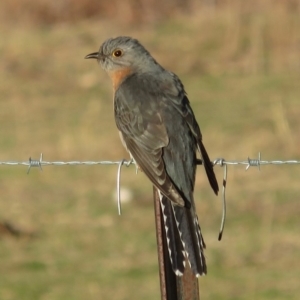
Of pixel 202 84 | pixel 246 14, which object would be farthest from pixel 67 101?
pixel 246 14

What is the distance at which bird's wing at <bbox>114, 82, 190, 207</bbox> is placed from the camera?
616 cm

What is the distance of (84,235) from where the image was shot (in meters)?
12.6

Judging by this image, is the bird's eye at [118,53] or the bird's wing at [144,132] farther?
the bird's eye at [118,53]

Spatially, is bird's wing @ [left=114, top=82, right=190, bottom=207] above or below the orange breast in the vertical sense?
below

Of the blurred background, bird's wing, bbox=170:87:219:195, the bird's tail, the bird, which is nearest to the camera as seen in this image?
the bird's tail

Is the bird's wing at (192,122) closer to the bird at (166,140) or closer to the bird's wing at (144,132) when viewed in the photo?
the bird at (166,140)

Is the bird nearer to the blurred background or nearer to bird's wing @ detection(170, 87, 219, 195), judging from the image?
bird's wing @ detection(170, 87, 219, 195)

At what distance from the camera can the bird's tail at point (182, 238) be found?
5.07 m

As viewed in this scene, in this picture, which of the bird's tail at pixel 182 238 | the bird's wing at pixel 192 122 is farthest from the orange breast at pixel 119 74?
the bird's tail at pixel 182 238

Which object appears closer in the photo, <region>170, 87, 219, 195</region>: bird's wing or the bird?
the bird

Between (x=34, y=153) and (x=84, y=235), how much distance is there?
13.9ft

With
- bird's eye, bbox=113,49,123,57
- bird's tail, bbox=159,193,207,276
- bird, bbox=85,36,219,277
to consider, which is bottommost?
bird's tail, bbox=159,193,207,276

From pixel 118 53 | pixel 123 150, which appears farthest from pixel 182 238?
pixel 123 150

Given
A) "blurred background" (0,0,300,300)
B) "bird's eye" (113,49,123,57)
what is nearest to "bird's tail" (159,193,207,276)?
"bird's eye" (113,49,123,57)
